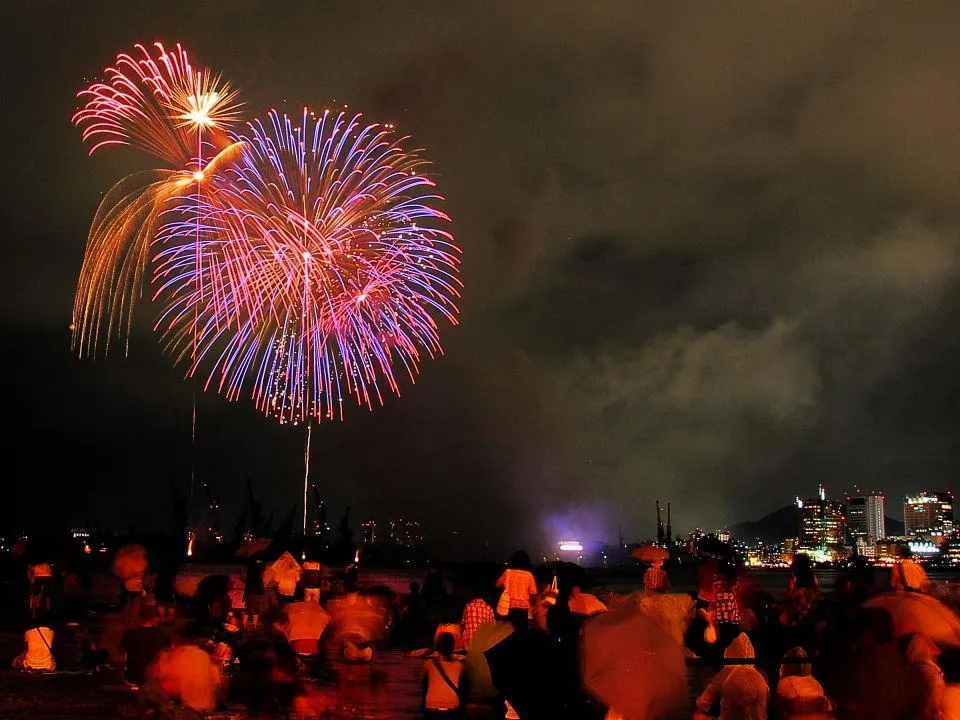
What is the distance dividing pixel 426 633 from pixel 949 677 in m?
13.4

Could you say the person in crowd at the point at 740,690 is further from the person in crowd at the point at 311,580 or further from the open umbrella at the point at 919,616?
the person in crowd at the point at 311,580

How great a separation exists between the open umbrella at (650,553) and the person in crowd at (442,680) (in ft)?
10.1

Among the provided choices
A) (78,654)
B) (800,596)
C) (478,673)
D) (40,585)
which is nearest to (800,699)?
(478,673)

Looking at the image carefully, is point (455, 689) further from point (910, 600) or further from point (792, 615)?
point (792, 615)

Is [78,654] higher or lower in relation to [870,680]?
lower

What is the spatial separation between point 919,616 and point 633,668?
3225 mm

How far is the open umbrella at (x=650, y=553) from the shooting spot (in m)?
12.4

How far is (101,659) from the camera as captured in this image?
547 inches

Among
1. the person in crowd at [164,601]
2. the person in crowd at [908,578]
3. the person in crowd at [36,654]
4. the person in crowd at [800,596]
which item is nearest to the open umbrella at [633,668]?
the person in crowd at [908,578]

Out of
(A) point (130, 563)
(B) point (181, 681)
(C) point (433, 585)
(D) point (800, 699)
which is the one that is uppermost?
(A) point (130, 563)

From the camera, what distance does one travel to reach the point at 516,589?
1255 centimetres

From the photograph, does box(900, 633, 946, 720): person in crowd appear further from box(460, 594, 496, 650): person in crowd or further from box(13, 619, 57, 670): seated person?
box(13, 619, 57, 670): seated person

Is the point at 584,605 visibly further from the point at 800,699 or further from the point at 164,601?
the point at 164,601

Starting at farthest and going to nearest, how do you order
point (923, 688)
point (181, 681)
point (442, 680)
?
point (442, 680), point (181, 681), point (923, 688)
